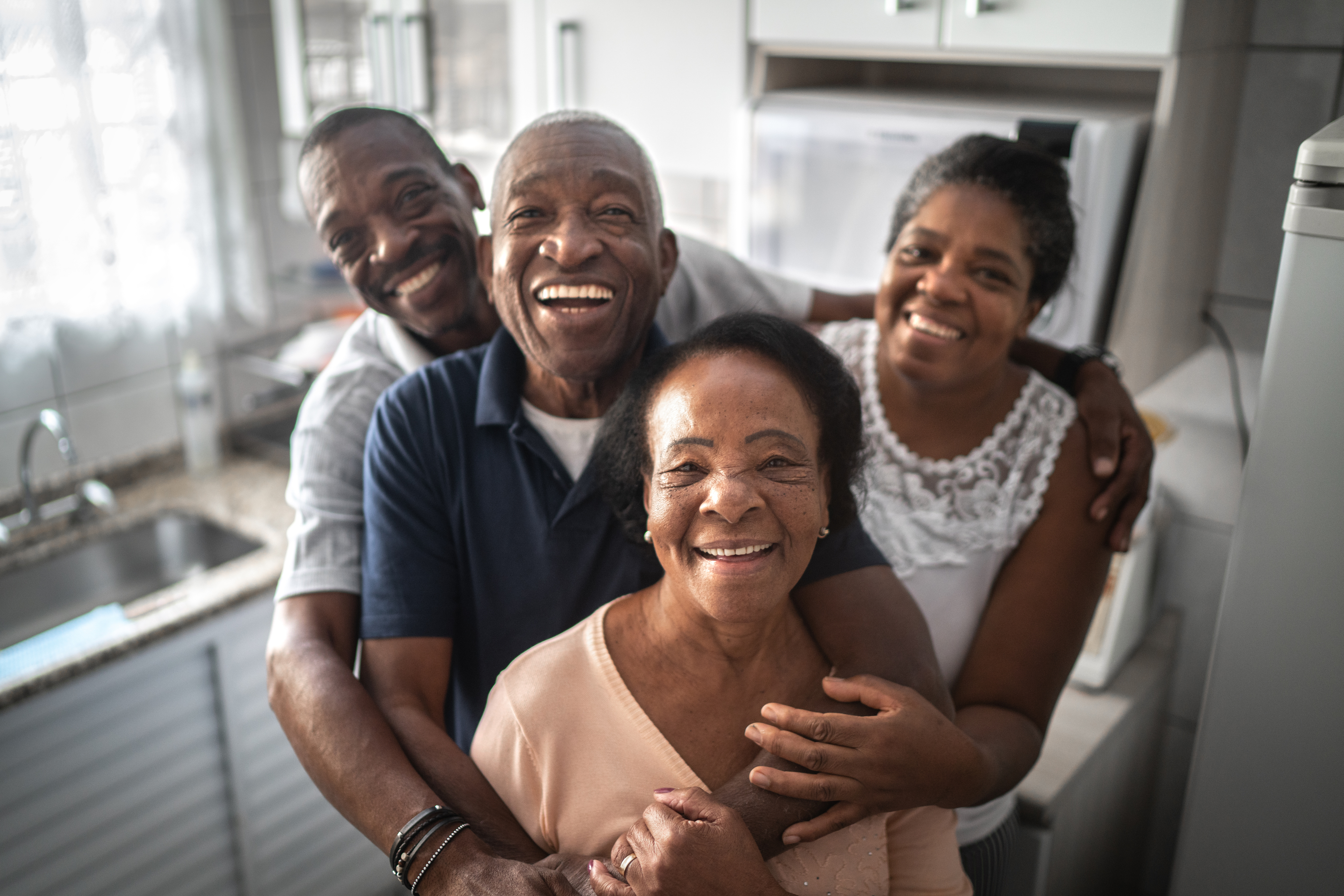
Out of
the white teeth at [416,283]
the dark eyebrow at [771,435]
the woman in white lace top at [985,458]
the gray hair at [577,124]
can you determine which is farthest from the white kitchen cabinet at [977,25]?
the dark eyebrow at [771,435]

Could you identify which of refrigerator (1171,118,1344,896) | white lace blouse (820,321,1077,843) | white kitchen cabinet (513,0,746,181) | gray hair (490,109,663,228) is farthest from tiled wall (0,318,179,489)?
refrigerator (1171,118,1344,896)

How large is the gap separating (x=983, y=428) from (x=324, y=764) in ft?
2.89

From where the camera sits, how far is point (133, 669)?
1829 millimetres

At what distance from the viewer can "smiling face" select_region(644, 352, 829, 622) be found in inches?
34.7

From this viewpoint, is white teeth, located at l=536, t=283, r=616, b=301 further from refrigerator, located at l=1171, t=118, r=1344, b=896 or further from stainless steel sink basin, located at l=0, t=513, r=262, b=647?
stainless steel sink basin, located at l=0, t=513, r=262, b=647

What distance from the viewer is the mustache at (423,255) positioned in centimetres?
133

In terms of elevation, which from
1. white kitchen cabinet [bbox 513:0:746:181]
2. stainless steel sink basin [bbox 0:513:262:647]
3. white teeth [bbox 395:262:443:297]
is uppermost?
white kitchen cabinet [bbox 513:0:746:181]

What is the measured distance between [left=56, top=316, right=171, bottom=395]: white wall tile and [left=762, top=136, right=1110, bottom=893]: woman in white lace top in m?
1.84

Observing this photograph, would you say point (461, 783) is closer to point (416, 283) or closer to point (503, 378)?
point (503, 378)

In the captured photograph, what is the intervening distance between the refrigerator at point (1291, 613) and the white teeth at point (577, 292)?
0.67 metres

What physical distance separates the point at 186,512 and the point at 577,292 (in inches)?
65.6

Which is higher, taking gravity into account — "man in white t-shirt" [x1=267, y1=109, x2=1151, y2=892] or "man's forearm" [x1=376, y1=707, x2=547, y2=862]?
"man in white t-shirt" [x1=267, y1=109, x2=1151, y2=892]

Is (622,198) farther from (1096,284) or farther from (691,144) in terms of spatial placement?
(691,144)

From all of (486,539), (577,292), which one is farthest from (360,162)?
(486,539)
